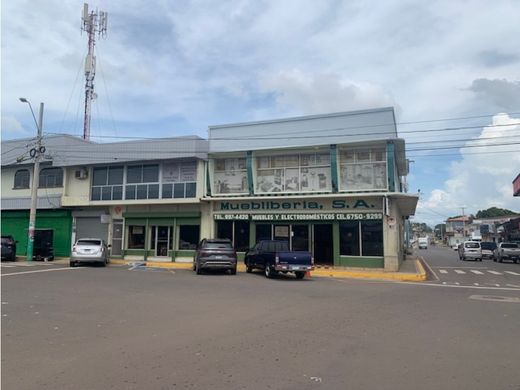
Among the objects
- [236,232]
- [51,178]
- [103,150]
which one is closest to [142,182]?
[103,150]

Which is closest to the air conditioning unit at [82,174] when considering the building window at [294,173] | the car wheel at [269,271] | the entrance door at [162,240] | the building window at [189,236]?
the entrance door at [162,240]

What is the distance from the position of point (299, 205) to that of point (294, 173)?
1.99m

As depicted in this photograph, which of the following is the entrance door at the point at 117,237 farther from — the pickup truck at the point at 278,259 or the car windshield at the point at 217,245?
the pickup truck at the point at 278,259

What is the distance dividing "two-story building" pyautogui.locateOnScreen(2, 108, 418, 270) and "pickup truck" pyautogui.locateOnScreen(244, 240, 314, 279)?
4694 mm

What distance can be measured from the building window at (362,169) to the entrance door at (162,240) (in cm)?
1155

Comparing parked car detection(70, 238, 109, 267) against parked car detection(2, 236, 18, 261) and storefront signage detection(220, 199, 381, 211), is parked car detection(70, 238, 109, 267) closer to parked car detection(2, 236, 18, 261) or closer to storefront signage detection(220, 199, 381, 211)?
parked car detection(2, 236, 18, 261)

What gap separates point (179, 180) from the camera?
→ 2822 centimetres

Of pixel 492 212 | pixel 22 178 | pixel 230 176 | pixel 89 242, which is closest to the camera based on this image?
pixel 89 242

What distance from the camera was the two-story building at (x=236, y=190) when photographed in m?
24.2

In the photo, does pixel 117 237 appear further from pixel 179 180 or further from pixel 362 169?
pixel 362 169

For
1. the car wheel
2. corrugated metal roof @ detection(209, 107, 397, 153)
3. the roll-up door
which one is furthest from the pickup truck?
the roll-up door

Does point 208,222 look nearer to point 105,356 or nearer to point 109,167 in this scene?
point 109,167

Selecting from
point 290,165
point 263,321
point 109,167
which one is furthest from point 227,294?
point 109,167

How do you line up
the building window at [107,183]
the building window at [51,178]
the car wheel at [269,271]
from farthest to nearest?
the building window at [51,178], the building window at [107,183], the car wheel at [269,271]
